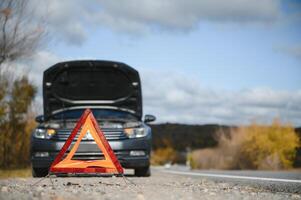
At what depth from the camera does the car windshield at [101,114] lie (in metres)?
10.8

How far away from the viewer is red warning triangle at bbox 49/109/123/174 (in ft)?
23.5

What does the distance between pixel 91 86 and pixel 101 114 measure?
0.91 m

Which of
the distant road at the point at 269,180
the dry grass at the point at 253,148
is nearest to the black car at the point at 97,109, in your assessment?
the distant road at the point at 269,180

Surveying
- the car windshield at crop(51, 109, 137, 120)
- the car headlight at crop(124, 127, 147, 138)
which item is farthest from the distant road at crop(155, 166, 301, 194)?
the car windshield at crop(51, 109, 137, 120)

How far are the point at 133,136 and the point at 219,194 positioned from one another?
14.1 ft

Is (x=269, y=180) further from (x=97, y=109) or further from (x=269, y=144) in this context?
(x=269, y=144)

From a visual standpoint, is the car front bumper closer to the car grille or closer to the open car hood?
the car grille

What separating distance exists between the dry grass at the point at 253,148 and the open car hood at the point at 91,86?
76.8 meters

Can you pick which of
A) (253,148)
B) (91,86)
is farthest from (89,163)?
(253,148)

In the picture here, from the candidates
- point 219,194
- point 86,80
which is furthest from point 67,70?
point 219,194

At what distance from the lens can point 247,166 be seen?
3393 inches

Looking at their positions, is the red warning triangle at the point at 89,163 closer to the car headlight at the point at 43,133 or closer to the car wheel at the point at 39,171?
the car headlight at the point at 43,133

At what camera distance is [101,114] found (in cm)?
1088

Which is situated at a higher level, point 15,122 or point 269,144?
point 15,122
